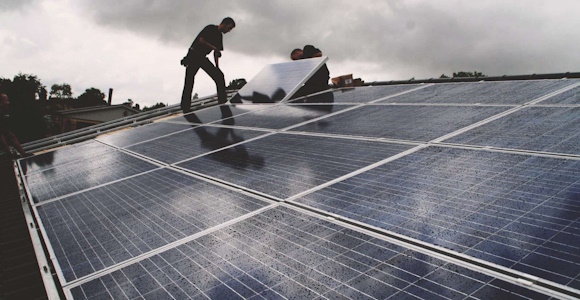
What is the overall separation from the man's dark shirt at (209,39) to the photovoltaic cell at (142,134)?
9.37 feet

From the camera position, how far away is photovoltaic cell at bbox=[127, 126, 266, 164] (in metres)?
7.00

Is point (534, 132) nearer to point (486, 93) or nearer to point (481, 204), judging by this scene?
point (481, 204)

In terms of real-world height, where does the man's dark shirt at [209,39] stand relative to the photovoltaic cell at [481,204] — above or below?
Answer: above

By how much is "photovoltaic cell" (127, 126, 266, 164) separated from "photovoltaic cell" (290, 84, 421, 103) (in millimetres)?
2611

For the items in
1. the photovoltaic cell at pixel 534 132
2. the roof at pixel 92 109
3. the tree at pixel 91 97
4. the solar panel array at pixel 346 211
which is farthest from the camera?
the tree at pixel 91 97

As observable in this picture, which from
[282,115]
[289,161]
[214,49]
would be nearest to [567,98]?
[289,161]

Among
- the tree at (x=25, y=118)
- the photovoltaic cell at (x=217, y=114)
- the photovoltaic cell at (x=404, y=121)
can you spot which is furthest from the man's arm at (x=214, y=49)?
the tree at (x=25, y=118)

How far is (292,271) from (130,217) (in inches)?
85.5

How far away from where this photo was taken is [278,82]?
12.4 m

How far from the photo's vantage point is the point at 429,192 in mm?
3742

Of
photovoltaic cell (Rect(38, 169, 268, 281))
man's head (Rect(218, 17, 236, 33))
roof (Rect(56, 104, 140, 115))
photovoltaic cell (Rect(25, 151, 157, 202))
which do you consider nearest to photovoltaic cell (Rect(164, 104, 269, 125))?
man's head (Rect(218, 17, 236, 33))

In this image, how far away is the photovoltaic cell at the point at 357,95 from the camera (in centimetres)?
962

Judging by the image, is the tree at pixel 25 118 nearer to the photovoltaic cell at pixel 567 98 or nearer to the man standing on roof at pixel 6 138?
the man standing on roof at pixel 6 138

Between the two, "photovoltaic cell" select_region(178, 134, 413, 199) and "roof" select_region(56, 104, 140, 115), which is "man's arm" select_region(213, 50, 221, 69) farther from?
"roof" select_region(56, 104, 140, 115)
